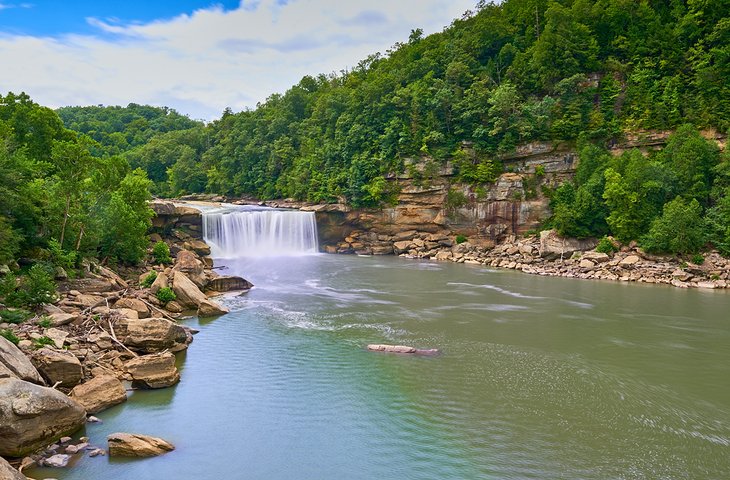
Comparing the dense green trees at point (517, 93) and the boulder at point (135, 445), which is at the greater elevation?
the dense green trees at point (517, 93)

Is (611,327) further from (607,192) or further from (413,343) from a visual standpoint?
(607,192)

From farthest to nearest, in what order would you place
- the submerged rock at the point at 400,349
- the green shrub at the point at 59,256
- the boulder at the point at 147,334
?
1. the green shrub at the point at 59,256
2. the submerged rock at the point at 400,349
3. the boulder at the point at 147,334

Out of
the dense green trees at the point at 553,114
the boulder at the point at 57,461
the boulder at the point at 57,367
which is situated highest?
the dense green trees at the point at 553,114

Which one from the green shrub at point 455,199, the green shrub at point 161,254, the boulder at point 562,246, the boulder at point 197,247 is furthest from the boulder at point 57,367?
the green shrub at point 455,199

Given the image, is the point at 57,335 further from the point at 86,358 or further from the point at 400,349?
the point at 400,349

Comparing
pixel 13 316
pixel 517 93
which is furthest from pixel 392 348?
pixel 517 93

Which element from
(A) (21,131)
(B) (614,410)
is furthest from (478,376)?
(A) (21,131)

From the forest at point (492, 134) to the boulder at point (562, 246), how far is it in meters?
0.82

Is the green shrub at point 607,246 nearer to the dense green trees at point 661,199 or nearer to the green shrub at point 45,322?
the dense green trees at point 661,199

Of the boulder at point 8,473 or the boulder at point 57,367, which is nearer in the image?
the boulder at point 8,473

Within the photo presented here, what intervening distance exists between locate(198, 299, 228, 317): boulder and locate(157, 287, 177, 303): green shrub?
147 cm

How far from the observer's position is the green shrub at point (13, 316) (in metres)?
15.1

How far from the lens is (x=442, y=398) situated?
544 inches

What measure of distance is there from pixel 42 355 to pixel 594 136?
44.1 meters
